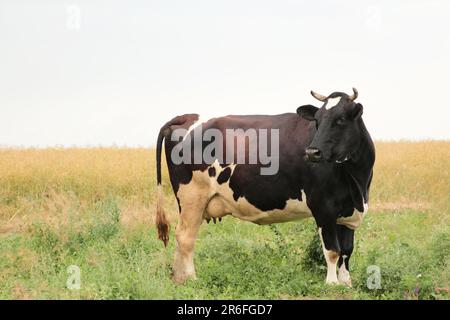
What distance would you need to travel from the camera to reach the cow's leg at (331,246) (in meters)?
8.77

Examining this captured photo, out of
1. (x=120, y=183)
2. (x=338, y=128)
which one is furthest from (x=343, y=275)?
(x=120, y=183)

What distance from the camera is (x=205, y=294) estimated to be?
28.2 feet

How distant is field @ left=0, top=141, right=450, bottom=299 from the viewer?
8.59 meters

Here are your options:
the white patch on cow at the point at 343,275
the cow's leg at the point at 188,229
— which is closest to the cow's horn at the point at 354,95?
the white patch on cow at the point at 343,275

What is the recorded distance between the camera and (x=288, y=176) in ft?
29.9

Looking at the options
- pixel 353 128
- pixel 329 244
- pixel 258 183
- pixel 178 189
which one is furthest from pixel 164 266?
pixel 353 128

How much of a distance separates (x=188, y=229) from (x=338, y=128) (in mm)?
2487

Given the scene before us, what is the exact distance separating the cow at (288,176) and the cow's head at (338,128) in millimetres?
12

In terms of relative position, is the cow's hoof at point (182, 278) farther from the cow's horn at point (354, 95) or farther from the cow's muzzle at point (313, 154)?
the cow's horn at point (354, 95)

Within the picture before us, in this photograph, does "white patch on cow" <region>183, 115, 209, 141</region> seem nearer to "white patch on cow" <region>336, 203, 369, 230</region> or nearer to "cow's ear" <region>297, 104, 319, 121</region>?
"cow's ear" <region>297, 104, 319, 121</region>

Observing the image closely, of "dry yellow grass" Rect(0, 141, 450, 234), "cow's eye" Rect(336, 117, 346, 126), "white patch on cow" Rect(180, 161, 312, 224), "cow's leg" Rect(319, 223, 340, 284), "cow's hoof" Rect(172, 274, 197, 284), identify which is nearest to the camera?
"cow's eye" Rect(336, 117, 346, 126)

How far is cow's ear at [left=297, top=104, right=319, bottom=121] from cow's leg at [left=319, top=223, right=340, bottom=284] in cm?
137

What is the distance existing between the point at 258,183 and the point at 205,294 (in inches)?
63.1

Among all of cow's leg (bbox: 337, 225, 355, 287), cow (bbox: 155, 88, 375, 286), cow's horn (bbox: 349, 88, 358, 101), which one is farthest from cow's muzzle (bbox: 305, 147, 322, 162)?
cow's leg (bbox: 337, 225, 355, 287)
